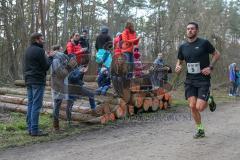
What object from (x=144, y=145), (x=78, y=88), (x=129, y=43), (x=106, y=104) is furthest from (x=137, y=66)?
(x=144, y=145)

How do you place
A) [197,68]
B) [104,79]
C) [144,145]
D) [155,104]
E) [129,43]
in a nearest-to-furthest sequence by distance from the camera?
1. [144,145]
2. [197,68]
3. [104,79]
4. [129,43]
5. [155,104]

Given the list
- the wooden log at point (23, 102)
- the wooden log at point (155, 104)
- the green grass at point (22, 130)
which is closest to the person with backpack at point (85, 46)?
the wooden log at point (23, 102)

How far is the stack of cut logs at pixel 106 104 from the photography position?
1233cm

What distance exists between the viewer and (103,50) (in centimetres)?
1382

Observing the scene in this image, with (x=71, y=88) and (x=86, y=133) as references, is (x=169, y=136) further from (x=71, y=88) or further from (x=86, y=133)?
(x=71, y=88)

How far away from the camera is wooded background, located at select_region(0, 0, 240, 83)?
29938 millimetres

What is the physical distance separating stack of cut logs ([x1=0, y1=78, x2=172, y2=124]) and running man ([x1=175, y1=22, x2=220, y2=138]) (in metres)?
3.70

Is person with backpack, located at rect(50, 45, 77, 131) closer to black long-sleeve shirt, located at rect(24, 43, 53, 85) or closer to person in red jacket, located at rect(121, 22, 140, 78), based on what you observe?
black long-sleeve shirt, located at rect(24, 43, 53, 85)

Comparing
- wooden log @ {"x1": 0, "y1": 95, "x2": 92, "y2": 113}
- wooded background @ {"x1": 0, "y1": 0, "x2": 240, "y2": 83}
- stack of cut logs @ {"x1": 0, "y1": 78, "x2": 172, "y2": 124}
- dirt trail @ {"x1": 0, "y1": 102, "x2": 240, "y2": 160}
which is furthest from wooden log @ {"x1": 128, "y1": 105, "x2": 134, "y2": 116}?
wooded background @ {"x1": 0, "y1": 0, "x2": 240, "y2": 83}

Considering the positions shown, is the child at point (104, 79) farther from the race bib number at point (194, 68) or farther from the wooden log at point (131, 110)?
the race bib number at point (194, 68)

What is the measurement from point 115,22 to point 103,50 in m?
30.4

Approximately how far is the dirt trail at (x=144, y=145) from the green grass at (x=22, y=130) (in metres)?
Answer: 0.39

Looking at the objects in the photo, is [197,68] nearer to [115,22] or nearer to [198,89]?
[198,89]

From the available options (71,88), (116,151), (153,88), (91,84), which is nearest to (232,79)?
(153,88)
